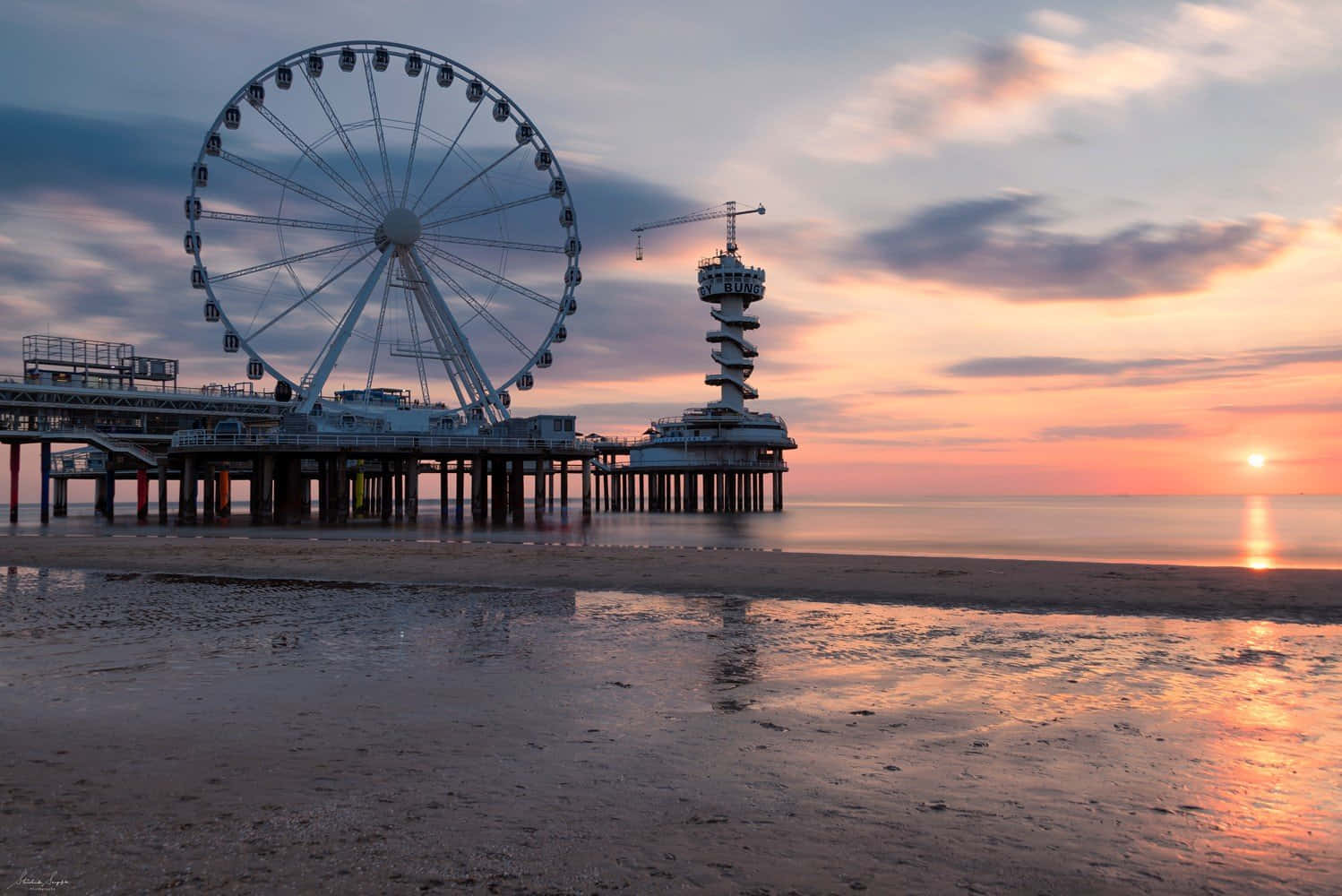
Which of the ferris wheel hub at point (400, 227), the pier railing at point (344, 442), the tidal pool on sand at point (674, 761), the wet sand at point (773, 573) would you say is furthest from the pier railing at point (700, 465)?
the tidal pool on sand at point (674, 761)

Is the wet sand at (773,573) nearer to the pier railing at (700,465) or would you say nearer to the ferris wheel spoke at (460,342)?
the ferris wheel spoke at (460,342)

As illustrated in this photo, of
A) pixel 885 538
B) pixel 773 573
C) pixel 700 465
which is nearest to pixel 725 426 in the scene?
pixel 700 465

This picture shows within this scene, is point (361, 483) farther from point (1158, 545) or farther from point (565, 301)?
point (1158, 545)

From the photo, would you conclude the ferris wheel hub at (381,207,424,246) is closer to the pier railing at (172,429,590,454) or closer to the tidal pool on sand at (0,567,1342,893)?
the pier railing at (172,429,590,454)

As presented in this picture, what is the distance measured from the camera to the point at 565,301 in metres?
56.7

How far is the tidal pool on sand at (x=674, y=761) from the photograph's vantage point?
18.8 ft

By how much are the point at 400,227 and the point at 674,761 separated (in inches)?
1839

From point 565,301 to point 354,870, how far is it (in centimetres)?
5230

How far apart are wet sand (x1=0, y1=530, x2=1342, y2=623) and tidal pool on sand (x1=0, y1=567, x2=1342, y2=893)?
4.16 meters

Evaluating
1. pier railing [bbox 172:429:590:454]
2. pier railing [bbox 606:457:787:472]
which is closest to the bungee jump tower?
pier railing [bbox 606:457:787:472]

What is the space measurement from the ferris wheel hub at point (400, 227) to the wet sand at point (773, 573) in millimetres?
20632

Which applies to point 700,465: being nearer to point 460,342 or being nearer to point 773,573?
point 460,342

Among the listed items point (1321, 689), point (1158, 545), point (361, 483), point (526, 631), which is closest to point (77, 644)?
point (526, 631)

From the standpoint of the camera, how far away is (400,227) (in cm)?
5062
